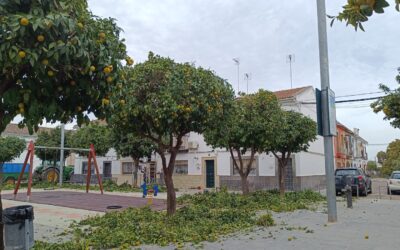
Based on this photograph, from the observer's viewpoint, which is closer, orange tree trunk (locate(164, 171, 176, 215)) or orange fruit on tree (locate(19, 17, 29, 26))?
orange fruit on tree (locate(19, 17, 29, 26))

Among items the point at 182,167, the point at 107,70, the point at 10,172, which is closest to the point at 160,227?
the point at 107,70

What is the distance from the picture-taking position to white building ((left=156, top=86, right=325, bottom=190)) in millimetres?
24453

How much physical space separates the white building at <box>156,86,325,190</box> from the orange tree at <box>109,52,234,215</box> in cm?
1409

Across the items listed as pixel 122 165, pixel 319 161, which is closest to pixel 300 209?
pixel 319 161

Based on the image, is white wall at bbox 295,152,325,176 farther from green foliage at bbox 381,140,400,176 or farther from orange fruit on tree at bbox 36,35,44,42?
orange fruit on tree at bbox 36,35,44,42

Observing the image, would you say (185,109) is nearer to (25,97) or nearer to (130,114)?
(130,114)

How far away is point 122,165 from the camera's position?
111ft

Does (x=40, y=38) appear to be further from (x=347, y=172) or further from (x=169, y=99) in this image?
(x=347, y=172)

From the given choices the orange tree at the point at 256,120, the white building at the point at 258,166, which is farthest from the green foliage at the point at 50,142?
the orange tree at the point at 256,120

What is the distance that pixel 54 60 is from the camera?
3514mm

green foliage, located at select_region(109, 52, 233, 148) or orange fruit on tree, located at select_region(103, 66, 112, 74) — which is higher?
green foliage, located at select_region(109, 52, 233, 148)

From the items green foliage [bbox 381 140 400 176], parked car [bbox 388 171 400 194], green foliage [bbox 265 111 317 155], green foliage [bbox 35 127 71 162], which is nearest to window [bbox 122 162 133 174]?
green foliage [bbox 35 127 71 162]

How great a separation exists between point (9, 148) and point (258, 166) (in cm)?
1742

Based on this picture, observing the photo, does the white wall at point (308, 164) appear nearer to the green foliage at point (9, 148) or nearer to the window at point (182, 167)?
the window at point (182, 167)
